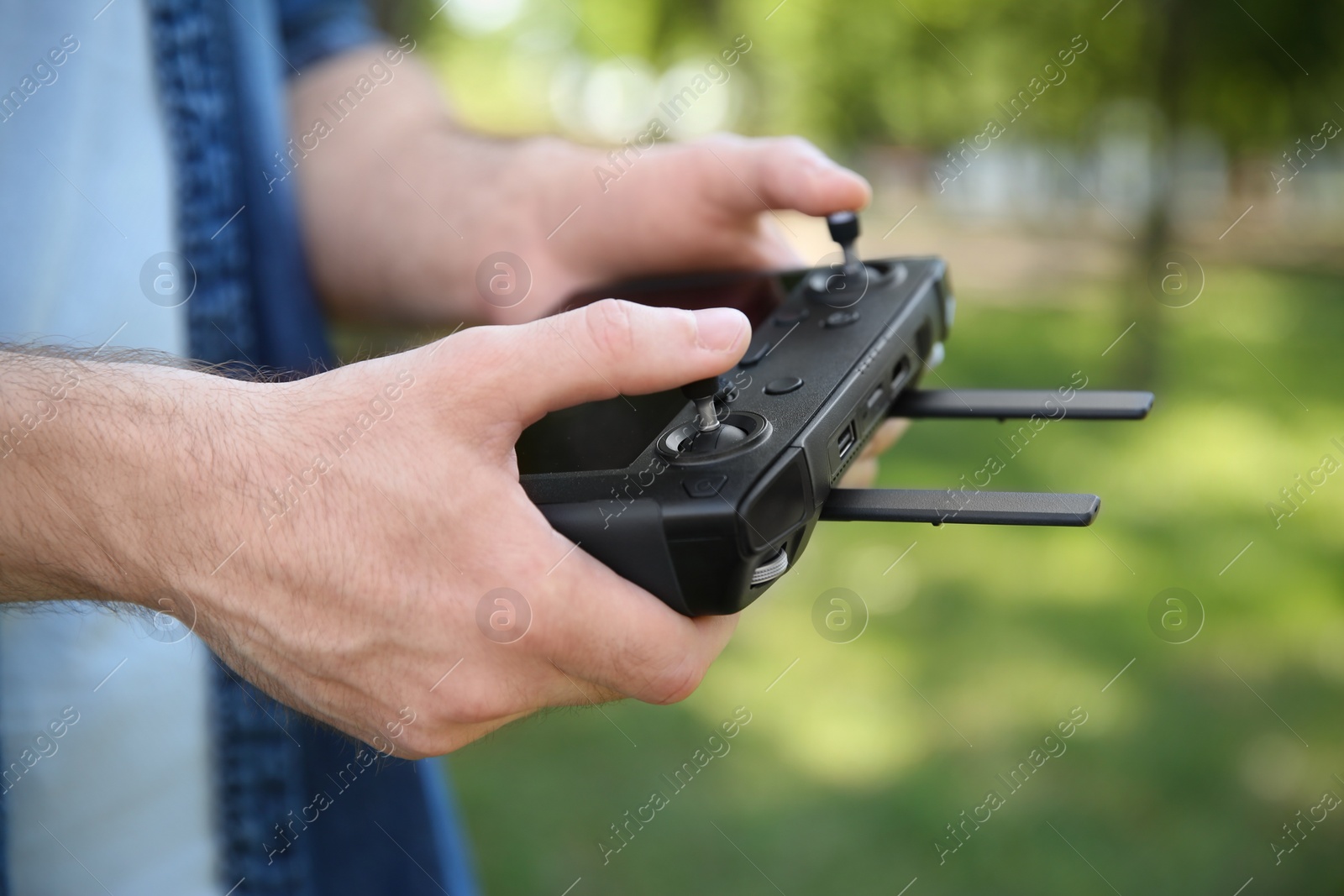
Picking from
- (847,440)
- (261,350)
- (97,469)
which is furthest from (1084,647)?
(97,469)

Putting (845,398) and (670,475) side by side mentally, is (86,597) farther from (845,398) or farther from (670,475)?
(845,398)

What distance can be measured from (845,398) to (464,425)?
40 cm

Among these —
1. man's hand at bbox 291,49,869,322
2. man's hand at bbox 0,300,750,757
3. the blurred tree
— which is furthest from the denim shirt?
the blurred tree

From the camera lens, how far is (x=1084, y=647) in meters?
3.47

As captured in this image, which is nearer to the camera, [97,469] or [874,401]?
[97,469]

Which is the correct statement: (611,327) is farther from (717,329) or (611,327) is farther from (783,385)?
(783,385)

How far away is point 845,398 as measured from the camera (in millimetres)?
1088

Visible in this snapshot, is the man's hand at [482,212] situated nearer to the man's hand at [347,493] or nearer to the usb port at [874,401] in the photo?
the usb port at [874,401]

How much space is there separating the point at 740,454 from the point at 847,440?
186 mm

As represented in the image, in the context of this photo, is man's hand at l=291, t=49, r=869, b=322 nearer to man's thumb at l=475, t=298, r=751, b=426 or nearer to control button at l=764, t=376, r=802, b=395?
control button at l=764, t=376, r=802, b=395

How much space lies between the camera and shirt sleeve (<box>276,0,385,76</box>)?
1953mm

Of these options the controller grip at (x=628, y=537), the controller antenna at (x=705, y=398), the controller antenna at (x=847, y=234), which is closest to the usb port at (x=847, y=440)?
the controller antenna at (x=705, y=398)

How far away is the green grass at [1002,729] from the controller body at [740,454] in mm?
1364

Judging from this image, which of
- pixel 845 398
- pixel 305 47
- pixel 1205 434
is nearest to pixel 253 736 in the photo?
pixel 845 398
